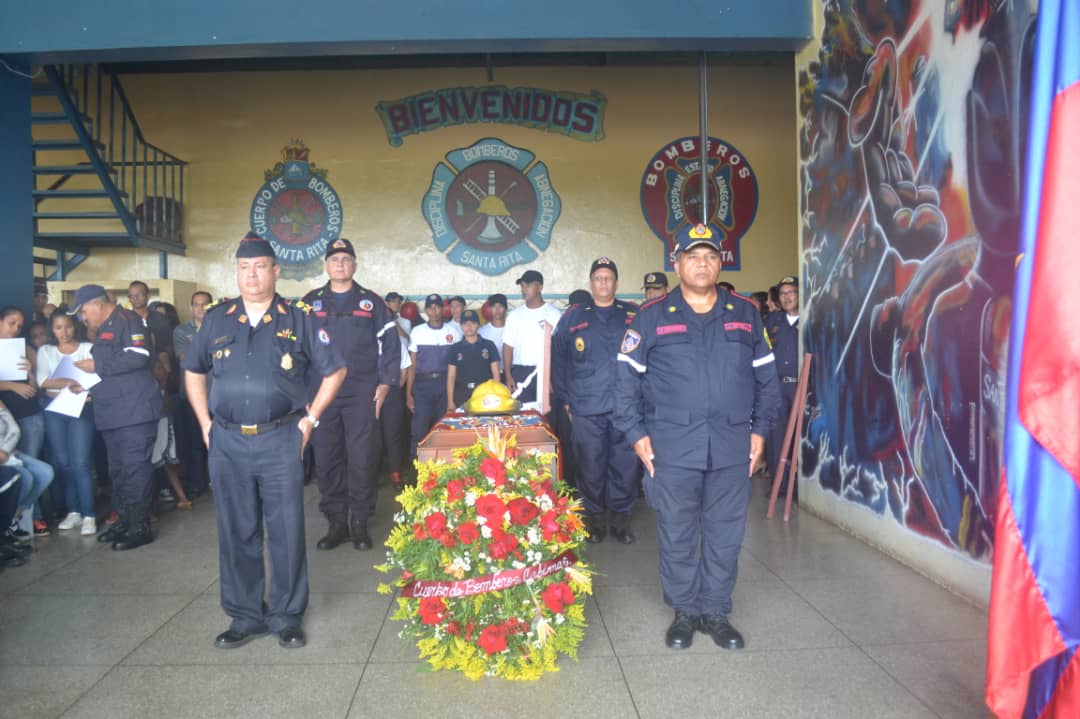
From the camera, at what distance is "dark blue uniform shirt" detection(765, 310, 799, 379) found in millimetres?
6207

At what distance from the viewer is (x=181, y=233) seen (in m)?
8.79

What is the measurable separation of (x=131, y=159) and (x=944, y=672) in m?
9.44

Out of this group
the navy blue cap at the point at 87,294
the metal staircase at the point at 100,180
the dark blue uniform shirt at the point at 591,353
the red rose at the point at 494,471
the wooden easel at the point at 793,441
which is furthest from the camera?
the metal staircase at the point at 100,180

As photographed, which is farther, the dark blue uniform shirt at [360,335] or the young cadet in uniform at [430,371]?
the young cadet in uniform at [430,371]

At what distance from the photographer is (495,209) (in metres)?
8.79

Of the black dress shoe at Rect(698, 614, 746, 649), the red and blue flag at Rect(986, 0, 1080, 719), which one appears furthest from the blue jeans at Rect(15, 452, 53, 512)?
the red and blue flag at Rect(986, 0, 1080, 719)

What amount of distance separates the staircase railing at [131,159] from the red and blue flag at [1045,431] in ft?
26.1

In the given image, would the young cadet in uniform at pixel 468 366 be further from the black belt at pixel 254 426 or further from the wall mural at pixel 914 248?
the black belt at pixel 254 426

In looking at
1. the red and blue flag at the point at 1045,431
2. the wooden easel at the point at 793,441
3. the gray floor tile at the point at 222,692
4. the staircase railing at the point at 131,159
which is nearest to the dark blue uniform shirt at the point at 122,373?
the gray floor tile at the point at 222,692

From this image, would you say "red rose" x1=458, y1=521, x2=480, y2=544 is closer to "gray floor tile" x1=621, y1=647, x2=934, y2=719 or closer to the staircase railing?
"gray floor tile" x1=621, y1=647, x2=934, y2=719

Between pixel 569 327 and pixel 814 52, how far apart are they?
2.76 metres

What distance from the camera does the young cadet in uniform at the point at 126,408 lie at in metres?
5.00

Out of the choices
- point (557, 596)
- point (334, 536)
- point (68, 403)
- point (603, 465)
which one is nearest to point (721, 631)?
point (557, 596)

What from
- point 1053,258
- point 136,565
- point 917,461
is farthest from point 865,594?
point 136,565
